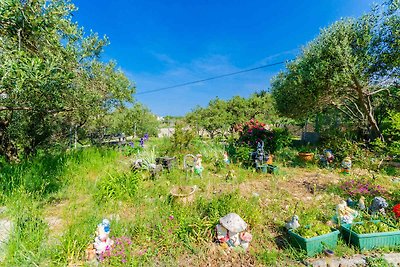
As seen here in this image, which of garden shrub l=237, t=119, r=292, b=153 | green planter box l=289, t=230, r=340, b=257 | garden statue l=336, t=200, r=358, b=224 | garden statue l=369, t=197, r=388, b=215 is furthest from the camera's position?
garden shrub l=237, t=119, r=292, b=153

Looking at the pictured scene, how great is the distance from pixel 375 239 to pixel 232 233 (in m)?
2.00

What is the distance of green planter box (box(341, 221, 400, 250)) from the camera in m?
2.73

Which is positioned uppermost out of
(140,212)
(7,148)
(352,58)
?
(352,58)

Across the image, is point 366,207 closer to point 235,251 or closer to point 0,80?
point 235,251

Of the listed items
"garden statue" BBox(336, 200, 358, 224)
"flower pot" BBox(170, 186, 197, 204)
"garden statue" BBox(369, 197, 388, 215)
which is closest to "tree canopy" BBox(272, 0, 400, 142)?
"garden statue" BBox(369, 197, 388, 215)

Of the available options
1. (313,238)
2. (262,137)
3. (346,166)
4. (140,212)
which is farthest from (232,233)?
(262,137)

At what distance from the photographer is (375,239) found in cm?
277

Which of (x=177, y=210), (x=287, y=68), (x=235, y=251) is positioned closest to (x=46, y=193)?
(x=177, y=210)

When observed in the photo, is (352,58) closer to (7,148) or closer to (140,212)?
(140,212)

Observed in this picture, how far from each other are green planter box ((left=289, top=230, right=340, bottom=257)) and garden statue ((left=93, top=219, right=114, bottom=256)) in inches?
99.5

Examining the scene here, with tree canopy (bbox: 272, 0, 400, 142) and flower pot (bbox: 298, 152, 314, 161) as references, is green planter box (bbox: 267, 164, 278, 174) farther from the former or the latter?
tree canopy (bbox: 272, 0, 400, 142)

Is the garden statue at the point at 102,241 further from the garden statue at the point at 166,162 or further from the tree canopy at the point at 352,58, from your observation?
the tree canopy at the point at 352,58

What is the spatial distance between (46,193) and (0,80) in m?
2.62

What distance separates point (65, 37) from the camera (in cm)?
354
